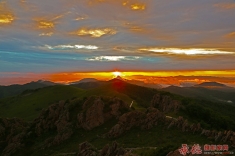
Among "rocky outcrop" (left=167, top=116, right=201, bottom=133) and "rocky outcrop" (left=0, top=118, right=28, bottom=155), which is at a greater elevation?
"rocky outcrop" (left=167, top=116, right=201, bottom=133)

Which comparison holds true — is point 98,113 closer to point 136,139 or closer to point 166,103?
point 136,139

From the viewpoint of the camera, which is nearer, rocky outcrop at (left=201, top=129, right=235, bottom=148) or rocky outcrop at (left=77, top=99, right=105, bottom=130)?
rocky outcrop at (left=201, top=129, right=235, bottom=148)

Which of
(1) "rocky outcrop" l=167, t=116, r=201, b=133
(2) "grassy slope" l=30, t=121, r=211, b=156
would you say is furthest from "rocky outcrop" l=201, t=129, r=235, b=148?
(1) "rocky outcrop" l=167, t=116, r=201, b=133

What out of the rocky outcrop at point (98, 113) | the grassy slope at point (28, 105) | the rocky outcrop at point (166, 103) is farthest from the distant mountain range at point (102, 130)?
the grassy slope at point (28, 105)

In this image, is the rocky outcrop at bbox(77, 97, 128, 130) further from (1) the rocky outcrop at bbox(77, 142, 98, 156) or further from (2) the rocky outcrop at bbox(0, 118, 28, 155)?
(1) the rocky outcrop at bbox(77, 142, 98, 156)

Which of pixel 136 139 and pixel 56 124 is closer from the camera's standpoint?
pixel 136 139

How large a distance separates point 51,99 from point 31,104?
56.3 feet

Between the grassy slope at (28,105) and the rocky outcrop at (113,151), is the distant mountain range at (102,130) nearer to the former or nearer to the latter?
the rocky outcrop at (113,151)

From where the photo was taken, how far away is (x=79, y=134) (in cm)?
6606

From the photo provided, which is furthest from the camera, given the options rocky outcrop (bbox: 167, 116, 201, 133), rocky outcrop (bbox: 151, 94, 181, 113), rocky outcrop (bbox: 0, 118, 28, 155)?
rocky outcrop (bbox: 151, 94, 181, 113)

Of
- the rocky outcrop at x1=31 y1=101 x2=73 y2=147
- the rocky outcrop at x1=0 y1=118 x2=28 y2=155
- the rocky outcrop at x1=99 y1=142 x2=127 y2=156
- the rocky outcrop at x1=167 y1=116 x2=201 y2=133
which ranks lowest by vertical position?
the rocky outcrop at x1=0 y1=118 x2=28 y2=155

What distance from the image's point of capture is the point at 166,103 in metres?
96.8

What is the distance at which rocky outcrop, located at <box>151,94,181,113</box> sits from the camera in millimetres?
89250

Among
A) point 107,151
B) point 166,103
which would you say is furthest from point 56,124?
point 166,103
